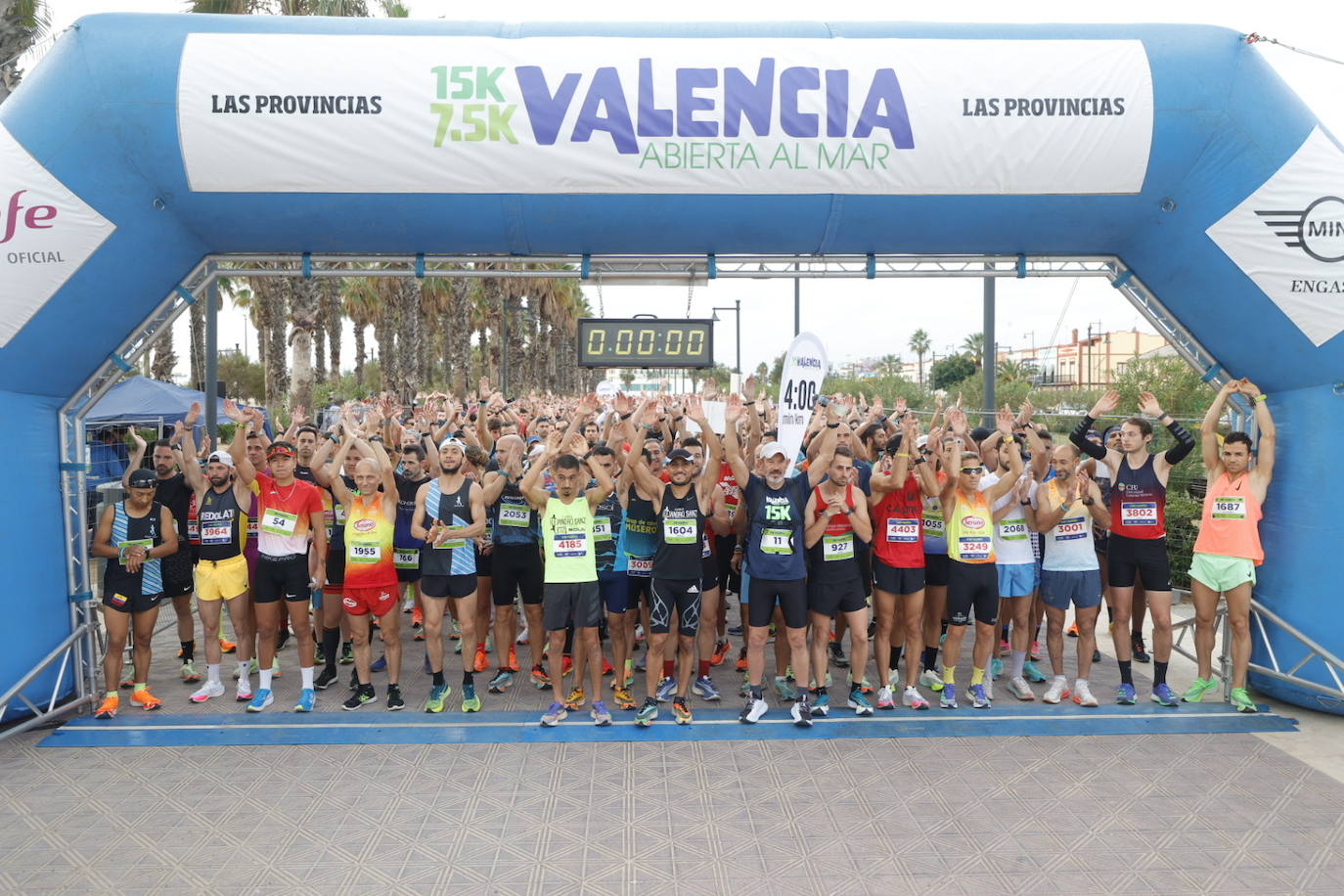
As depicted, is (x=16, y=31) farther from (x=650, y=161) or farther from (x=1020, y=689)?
(x=1020, y=689)

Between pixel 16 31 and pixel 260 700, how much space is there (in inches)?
520

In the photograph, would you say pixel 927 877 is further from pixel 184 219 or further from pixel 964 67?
pixel 184 219

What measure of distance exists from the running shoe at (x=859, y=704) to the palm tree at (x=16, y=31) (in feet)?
50.4

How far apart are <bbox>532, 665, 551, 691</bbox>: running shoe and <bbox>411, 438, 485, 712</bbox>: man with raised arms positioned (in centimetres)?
60

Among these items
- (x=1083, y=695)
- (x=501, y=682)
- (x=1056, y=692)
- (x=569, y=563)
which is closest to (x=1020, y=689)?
(x=1056, y=692)

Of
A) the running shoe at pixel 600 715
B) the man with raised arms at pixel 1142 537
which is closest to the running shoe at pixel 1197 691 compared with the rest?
the man with raised arms at pixel 1142 537

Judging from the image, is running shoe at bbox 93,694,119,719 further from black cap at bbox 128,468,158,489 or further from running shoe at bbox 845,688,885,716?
running shoe at bbox 845,688,885,716

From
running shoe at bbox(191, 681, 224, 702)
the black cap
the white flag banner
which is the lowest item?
running shoe at bbox(191, 681, 224, 702)

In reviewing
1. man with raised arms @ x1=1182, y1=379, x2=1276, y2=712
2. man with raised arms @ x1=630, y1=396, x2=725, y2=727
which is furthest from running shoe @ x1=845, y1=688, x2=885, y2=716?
man with raised arms @ x1=1182, y1=379, x2=1276, y2=712

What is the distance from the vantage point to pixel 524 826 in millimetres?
4746

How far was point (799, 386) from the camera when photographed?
6406mm

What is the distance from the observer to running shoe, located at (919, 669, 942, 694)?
6879mm

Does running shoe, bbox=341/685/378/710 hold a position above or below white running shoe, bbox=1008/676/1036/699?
above

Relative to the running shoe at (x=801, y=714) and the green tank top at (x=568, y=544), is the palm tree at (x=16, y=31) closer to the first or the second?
the green tank top at (x=568, y=544)
